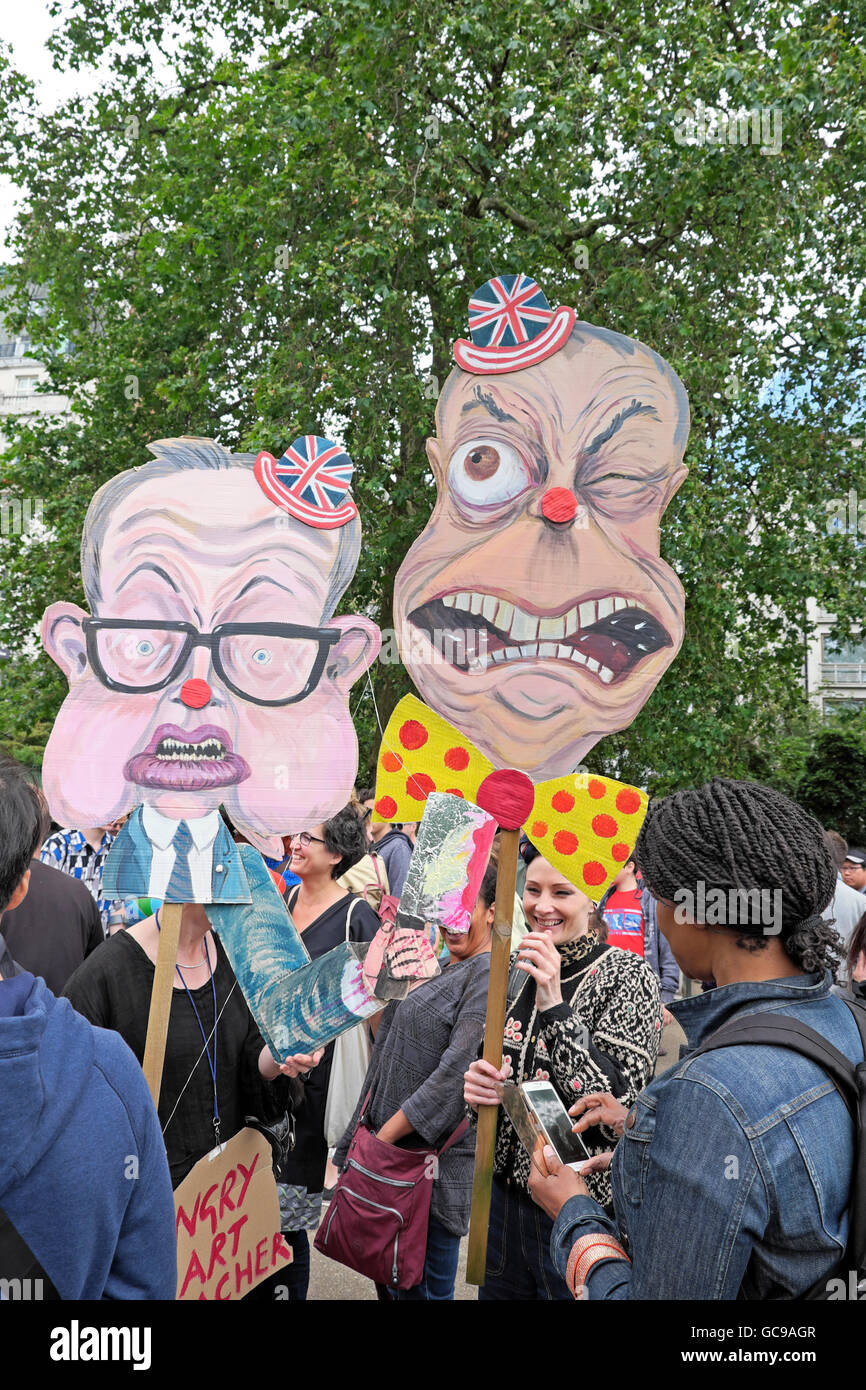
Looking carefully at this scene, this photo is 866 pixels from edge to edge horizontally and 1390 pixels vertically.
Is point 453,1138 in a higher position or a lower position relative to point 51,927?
lower

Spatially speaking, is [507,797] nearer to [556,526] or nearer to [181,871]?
[556,526]

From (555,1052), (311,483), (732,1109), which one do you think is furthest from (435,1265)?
(311,483)

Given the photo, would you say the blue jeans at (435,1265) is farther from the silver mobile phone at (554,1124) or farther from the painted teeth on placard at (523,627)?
the painted teeth on placard at (523,627)

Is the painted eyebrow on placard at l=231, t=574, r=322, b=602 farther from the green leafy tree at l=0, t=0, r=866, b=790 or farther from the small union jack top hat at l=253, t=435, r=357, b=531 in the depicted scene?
the green leafy tree at l=0, t=0, r=866, b=790

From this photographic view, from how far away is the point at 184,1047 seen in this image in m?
2.59

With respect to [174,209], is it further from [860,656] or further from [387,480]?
[860,656]

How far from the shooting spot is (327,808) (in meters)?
2.84

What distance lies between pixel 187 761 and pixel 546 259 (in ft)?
25.0

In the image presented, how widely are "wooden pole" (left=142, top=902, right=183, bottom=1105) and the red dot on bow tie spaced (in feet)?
2.64

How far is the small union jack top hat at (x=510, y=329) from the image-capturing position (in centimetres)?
281

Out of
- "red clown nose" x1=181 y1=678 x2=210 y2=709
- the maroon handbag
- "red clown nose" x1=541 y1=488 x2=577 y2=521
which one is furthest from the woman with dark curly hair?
"red clown nose" x1=541 y1=488 x2=577 y2=521

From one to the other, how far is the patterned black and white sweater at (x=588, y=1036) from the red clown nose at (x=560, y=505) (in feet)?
3.49

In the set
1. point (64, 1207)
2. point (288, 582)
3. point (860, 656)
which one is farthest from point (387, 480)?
point (860, 656)

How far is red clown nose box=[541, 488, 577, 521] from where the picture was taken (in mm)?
2809
